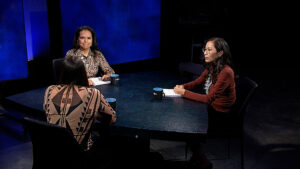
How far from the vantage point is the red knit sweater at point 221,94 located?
243cm

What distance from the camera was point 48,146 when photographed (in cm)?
159

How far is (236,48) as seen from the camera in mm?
8258

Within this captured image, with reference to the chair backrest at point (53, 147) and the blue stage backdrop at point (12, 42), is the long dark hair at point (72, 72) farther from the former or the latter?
the blue stage backdrop at point (12, 42)

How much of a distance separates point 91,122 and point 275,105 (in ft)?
12.5

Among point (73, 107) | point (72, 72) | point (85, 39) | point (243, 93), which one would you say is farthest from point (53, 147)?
point (85, 39)

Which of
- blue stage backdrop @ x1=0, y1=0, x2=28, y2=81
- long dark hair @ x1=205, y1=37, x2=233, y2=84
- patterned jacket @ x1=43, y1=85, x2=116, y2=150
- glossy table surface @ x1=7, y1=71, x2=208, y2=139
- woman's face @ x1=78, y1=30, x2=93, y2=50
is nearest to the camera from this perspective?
patterned jacket @ x1=43, y1=85, x2=116, y2=150

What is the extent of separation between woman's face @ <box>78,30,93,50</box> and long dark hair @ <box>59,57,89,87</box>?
65.2 inches

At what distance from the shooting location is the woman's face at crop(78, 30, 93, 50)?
339 centimetres

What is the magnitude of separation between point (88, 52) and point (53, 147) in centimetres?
210

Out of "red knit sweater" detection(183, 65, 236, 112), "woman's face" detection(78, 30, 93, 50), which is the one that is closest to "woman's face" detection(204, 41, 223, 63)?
"red knit sweater" detection(183, 65, 236, 112)

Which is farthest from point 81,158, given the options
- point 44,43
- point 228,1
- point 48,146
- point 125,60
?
point 228,1

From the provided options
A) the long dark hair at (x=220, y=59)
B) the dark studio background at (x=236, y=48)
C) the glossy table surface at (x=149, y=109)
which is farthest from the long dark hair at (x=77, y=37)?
the long dark hair at (x=220, y=59)

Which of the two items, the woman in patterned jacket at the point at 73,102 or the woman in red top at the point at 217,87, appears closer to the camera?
the woman in patterned jacket at the point at 73,102

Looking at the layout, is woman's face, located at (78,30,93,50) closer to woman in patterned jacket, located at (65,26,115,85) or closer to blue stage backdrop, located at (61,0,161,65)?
woman in patterned jacket, located at (65,26,115,85)
